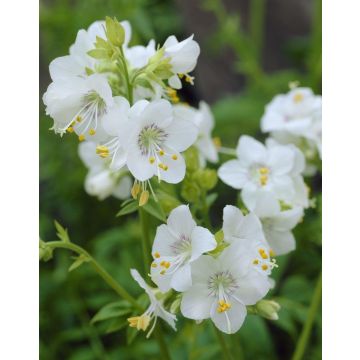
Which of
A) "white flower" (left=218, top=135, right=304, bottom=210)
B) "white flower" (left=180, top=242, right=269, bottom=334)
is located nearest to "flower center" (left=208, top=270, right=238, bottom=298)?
"white flower" (left=180, top=242, right=269, bottom=334)

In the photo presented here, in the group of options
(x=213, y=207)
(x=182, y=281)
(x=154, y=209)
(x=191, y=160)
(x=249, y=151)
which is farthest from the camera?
(x=213, y=207)

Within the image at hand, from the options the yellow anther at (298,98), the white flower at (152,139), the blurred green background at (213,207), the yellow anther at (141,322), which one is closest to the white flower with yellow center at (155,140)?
the white flower at (152,139)

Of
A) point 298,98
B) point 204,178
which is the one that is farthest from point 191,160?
point 298,98

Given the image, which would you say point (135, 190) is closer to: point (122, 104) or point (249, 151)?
point (122, 104)

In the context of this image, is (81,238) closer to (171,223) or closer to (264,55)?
(171,223)

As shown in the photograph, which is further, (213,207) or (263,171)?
(213,207)

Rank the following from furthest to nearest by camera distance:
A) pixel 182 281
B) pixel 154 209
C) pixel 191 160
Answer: pixel 191 160
pixel 154 209
pixel 182 281

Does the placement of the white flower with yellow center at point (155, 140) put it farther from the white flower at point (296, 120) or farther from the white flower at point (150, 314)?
the white flower at point (296, 120)

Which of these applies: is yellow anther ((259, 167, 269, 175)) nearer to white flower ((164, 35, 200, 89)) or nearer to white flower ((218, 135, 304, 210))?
white flower ((218, 135, 304, 210))

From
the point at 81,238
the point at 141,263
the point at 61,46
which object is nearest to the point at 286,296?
the point at 141,263
